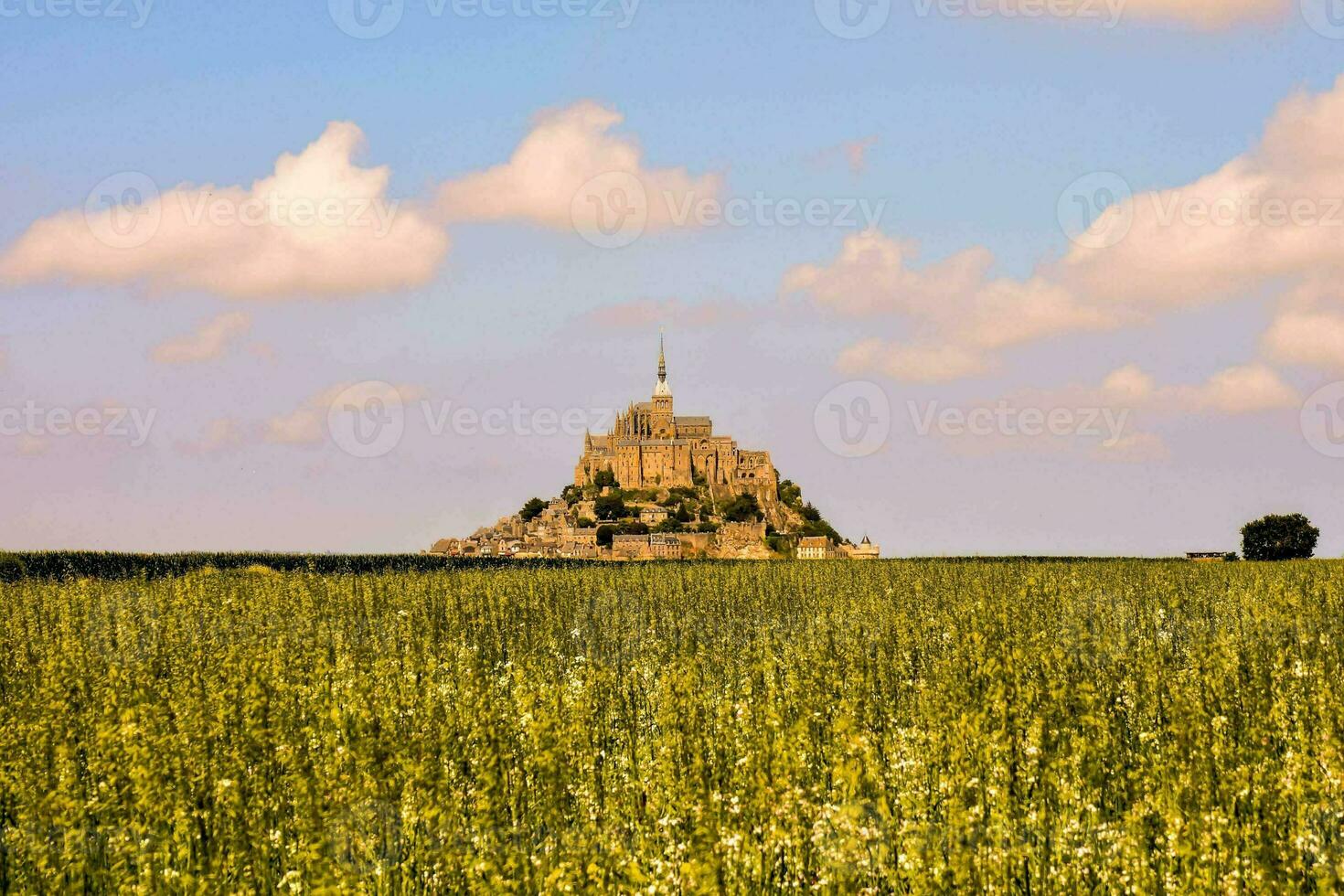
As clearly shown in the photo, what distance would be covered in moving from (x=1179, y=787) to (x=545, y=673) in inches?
464

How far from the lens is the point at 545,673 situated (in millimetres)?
20672

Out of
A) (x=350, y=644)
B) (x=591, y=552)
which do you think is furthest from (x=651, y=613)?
(x=591, y=552)

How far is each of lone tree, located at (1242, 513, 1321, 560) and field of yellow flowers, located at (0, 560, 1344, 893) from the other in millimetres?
105892

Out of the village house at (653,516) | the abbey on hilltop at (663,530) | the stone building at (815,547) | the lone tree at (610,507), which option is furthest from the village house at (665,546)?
the lone tree at (610,507)

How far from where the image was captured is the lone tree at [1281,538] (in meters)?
119

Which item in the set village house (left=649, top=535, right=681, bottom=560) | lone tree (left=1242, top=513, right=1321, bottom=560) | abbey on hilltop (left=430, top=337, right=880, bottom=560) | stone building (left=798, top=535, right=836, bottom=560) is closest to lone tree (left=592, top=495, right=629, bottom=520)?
abbey on hilltop (left=430, top=337, right=880, bottom=560)

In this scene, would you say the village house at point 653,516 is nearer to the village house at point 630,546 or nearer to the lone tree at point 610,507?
the lone tree at point 610,507

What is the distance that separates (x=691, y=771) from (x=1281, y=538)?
126m

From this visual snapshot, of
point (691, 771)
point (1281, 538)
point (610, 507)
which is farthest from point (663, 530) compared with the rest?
point (691, 771)

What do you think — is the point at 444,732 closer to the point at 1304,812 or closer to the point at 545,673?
the point at 545,673

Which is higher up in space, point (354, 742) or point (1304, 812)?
point (354, 742)

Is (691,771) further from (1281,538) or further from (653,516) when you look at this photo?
(653,516)

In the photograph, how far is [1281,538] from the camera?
120 m

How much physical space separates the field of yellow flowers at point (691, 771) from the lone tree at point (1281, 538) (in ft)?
347
